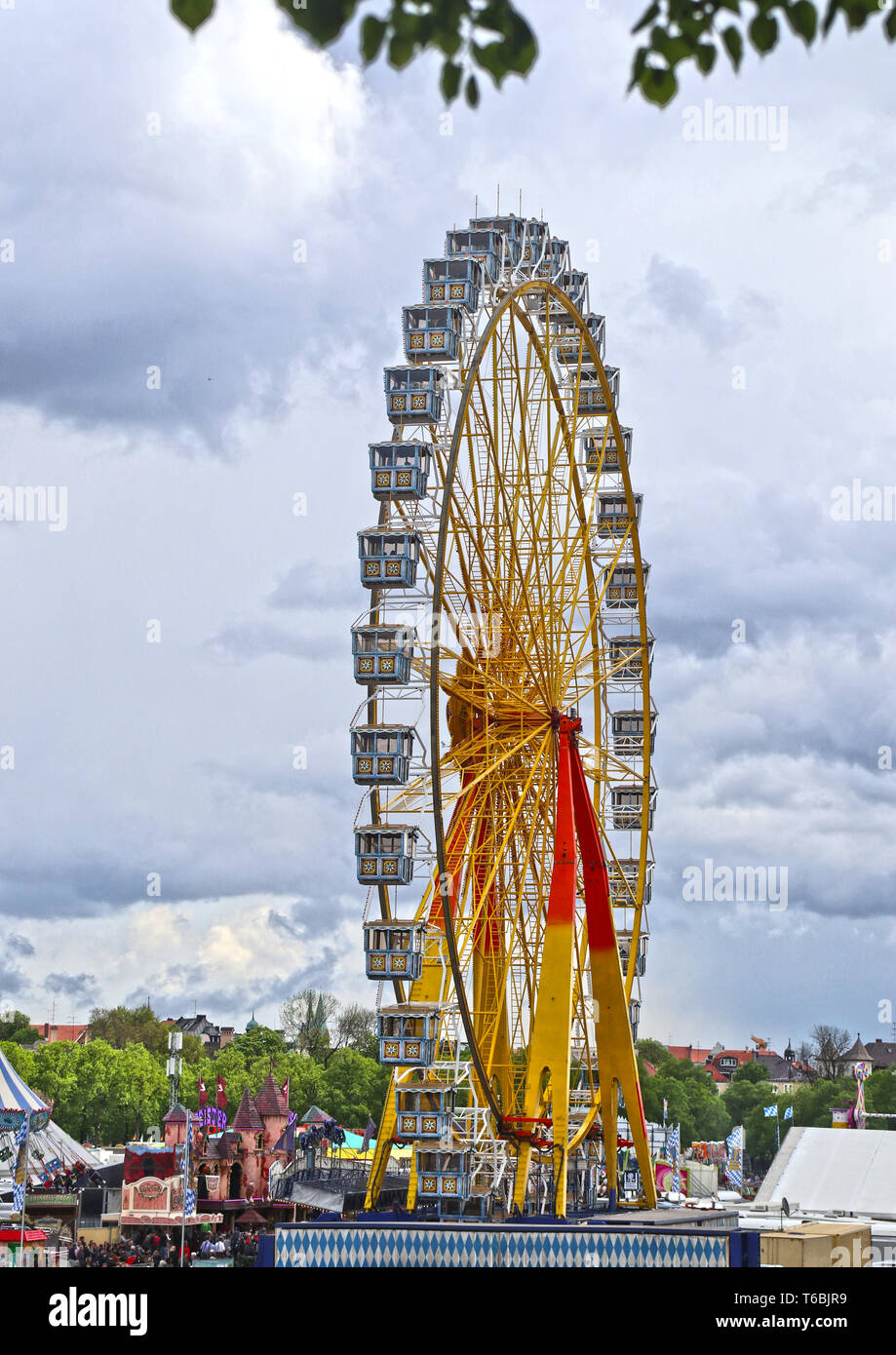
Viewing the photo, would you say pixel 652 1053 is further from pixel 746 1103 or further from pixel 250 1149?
pixel 250 1149

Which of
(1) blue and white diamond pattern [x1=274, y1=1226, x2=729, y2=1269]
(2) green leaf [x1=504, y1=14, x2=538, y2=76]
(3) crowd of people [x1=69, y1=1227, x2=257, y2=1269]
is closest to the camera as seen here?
(2) green leaf [x1=504, y1=14, x2=538, y2=76]

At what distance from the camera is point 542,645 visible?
4569 centimetres

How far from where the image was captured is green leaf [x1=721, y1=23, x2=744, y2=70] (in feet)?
29.2

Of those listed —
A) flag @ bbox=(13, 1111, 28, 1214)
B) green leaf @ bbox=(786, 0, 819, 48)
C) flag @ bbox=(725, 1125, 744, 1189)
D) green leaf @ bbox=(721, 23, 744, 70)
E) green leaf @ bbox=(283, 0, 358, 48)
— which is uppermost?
green leaf @ bbox=(786, 0, 819, 48)

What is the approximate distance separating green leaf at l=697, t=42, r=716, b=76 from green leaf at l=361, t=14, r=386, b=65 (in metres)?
1.74

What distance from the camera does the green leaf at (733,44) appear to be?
8891mm

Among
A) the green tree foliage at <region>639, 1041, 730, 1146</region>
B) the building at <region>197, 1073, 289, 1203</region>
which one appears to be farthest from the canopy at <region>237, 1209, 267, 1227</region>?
the green tree foliage at <region>639, 1041, 730, 1146</region>

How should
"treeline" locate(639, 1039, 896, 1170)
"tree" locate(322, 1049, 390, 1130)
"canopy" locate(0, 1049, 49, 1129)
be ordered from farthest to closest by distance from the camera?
"treeline" locate(639, 1039, 896, 1170) < "tree" locate(322, 1049, 390, 1130) < "canopy" locate(0, 1049, 49, 1129)

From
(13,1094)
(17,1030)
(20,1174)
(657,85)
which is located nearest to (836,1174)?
(20,1174)

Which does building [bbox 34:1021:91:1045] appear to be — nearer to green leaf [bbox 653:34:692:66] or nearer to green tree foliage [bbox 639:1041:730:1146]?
green tree foliage [bbox 639:1041:730:1146]

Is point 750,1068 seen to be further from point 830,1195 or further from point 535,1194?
point 535,1194

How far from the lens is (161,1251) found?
189ft

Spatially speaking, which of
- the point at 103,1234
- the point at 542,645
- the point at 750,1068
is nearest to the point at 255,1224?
the point at 103,1234

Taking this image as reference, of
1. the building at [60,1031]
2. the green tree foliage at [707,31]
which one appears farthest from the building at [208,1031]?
the green tree foliage at [707,31]
